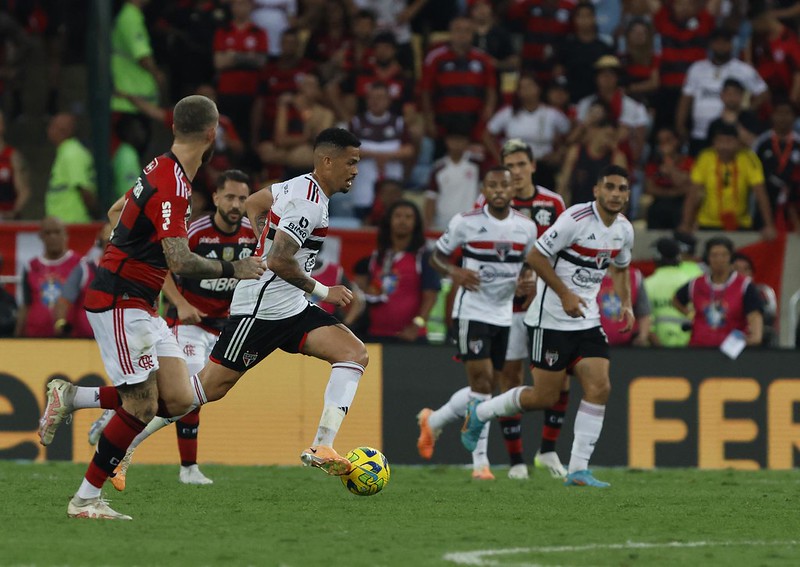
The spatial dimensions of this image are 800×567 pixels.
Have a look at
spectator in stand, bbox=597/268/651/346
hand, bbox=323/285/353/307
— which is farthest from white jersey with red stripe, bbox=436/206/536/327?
hand, bbox=323/285/353/307

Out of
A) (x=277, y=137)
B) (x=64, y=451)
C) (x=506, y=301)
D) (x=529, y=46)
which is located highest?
(x=529, y=46)

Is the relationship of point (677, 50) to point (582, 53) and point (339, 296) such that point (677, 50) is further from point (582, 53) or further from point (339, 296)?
point (339, 296)

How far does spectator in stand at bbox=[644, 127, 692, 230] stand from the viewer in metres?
17.4

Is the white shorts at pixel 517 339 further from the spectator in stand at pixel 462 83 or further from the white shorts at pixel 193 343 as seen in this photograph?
the spectator in stand at pixel 462 83

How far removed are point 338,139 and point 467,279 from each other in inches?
115

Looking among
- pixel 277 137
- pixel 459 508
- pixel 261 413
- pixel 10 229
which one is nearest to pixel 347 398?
pixel 459 508

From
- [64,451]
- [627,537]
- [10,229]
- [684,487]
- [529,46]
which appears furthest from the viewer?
[529,46]

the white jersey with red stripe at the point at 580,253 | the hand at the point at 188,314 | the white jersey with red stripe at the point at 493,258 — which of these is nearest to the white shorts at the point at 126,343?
the hand at the point at 188,314

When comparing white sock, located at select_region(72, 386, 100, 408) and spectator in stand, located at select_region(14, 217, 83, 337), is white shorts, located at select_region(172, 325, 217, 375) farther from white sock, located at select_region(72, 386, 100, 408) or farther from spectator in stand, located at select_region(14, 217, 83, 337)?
spectator in stand, located at select_region(14, 217, 83, 337)

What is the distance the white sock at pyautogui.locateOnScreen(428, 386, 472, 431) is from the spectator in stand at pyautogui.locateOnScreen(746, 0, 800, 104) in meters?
8.35

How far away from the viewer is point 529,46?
1966cm

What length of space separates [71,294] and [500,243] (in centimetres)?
480

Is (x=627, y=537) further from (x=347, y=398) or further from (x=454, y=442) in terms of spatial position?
(x=454, y=442)

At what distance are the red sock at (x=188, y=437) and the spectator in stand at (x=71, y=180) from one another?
5.82 meters
